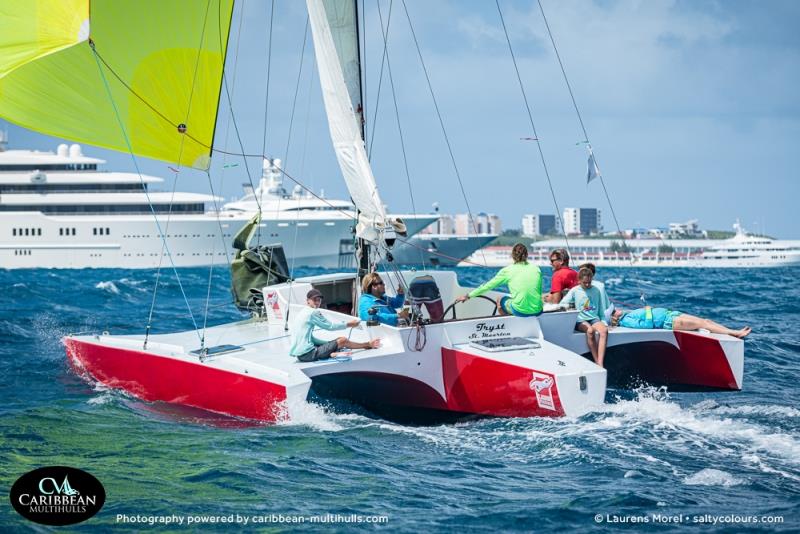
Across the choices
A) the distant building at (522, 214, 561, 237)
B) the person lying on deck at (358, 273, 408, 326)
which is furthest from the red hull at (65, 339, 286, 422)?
the distant building at (522, 214, 561, 237)

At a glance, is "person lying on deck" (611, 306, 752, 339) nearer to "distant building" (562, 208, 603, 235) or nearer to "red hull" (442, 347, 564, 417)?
"red hull" (442, 347, 564, 417)

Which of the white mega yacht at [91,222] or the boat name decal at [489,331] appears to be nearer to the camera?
the boat name decal at [489,331]

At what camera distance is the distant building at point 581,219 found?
550 feet

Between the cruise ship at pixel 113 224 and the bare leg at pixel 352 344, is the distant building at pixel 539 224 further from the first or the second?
the bare leg at pixel 352 344

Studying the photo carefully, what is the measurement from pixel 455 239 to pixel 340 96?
4652 cm

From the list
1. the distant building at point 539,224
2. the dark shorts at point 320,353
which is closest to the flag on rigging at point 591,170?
→ the dark shorts at point 320,353

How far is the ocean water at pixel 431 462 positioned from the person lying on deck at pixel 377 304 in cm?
79

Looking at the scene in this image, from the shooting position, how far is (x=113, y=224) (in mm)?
50281

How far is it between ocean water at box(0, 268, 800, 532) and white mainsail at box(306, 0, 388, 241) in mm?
1791

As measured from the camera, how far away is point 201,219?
50250mm

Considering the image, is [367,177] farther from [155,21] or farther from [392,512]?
[392,512]

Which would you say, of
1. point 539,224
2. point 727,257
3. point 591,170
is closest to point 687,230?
point 727,257

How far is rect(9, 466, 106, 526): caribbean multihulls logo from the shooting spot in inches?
194

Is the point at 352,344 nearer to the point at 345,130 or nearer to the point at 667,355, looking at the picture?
the point at 345,130
